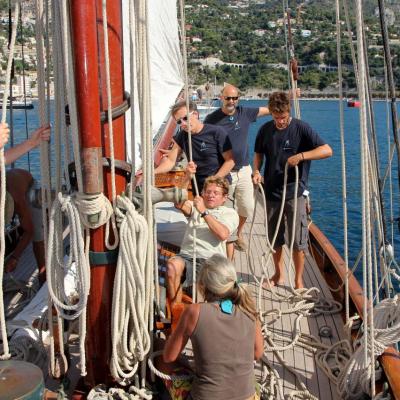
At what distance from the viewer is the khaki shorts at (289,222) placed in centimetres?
389

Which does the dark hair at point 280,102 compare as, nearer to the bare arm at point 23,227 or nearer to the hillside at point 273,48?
the bare arm at point 23,227

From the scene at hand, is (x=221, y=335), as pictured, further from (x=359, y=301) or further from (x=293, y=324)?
(x=359, y=301)

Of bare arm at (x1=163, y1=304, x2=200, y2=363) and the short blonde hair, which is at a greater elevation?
the short blonde hair

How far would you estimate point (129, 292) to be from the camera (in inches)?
88.0

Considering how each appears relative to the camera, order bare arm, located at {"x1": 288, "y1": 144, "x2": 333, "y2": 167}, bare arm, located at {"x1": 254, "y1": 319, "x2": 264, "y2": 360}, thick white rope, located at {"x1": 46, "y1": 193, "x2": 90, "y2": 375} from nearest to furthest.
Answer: thick white rope, located at {"x1": 46, "y1": 193, "x2": 90, "y2": 375} < bare arm, located at {"x1": 254, "y1": 319, "x2": 264, "y2": 360} < bare arm, located at {"x1": 288, "y1": 144, "x2": 333, "y2": 167}

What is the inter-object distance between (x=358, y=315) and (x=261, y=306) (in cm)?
65

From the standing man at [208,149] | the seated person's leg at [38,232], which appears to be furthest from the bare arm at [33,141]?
the standing man at [208,149]

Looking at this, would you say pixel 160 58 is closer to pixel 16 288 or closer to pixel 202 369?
pixel 16 288

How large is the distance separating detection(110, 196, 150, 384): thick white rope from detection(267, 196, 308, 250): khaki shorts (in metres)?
1.83

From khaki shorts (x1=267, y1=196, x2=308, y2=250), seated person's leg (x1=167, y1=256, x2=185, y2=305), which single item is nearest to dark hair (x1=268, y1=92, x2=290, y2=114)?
khaki shorts (x1=267, y1=196, x2=308, y2=250)

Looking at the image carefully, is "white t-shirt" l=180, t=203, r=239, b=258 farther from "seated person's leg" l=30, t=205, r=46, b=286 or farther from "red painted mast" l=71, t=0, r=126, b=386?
"seated person's leg" l=30, t=205, r=46, b=286

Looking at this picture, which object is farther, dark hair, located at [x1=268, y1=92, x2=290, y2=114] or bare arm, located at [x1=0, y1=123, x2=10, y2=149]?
dark hair, located at [x1=268, y1=92, x2=290, y2=114]

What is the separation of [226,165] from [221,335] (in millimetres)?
1917

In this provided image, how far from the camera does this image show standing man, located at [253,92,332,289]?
146 inches
